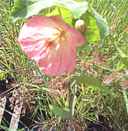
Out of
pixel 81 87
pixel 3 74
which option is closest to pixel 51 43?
pixel 81 87

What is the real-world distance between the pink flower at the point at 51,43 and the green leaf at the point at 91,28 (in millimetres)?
21

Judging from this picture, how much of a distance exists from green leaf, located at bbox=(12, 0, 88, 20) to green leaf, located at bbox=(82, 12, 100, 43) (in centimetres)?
3

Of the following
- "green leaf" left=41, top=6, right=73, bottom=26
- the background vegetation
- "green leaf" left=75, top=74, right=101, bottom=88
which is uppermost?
"green leaf" left=41, top=6, right=73, bottom=26

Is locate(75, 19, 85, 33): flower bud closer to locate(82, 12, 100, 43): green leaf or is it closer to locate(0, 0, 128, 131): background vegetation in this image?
locate(82, 12, 100, 43): green leaf

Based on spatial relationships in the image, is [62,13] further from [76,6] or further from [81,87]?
[81,87]

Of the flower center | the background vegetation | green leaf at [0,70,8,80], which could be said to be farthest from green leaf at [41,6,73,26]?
green leaf at [0,70,8,80]

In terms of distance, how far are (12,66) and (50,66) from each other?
750 mm

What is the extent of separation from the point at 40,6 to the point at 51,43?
0.05m

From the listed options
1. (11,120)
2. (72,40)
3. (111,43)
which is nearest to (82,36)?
(72,40)

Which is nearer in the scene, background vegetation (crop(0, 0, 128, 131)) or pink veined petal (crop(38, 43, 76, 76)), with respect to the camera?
pink veined petal (crop(38, 43, 76, 76))

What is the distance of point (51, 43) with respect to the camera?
1.43ft

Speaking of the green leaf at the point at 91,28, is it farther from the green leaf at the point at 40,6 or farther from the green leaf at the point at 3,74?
the green leaf at the point at 3,74

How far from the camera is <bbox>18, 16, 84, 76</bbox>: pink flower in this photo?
421mm

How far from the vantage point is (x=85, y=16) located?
0.43 meters
